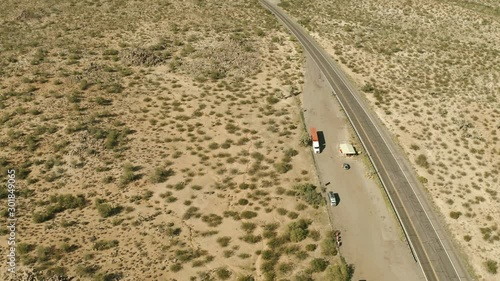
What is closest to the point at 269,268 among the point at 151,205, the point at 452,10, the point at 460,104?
the point at 151,205

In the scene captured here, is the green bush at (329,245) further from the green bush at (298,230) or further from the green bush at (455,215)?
the green bush at (455,215)

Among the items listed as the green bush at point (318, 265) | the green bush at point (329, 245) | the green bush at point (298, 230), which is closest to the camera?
the green bush at point (318, 265)

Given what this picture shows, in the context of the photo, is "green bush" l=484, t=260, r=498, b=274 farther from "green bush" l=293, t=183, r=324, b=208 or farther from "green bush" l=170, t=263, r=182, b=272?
"green bush" l=170, t=263, r=182, b=272

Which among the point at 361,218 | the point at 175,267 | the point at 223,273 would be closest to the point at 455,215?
the point at 361,218

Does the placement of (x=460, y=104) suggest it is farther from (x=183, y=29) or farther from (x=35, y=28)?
(x=35, y=28)

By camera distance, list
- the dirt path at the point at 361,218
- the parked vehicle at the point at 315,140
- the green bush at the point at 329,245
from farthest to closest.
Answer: the parked vehicle at the point at 315,140, the green bush at the point at 329,245, the dirt path at the point at 361,218

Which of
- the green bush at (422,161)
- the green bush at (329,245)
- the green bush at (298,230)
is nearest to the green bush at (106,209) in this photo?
the green bush at (298,230)

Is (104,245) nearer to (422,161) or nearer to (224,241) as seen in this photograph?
(224,241)
